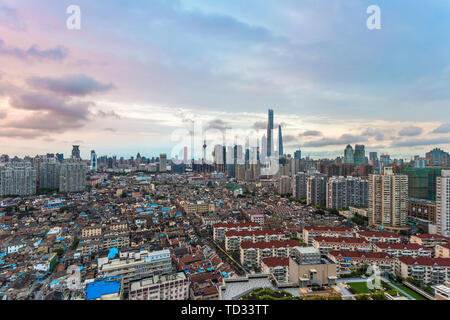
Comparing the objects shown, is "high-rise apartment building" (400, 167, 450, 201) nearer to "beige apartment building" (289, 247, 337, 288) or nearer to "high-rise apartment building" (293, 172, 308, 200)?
"high-rise apartment building" (293, 172, 308, 200)

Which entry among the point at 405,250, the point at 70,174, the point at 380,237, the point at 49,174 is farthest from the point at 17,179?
the point at 405,250

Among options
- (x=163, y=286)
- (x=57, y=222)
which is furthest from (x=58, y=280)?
(x=57, y=222)

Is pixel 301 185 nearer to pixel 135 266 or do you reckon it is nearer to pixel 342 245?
pixel 342 245

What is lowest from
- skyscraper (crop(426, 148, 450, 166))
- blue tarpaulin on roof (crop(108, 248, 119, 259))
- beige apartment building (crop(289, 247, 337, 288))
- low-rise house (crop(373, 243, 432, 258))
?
blue tarpaulin on roof (crop(108, 248, 119, 259))

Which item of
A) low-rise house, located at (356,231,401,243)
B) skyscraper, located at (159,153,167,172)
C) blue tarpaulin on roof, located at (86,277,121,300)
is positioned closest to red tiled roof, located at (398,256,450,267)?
low-rise house, located at (356,231,401,243)

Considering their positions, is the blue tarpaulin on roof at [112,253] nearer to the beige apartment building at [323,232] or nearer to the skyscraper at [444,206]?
the beige apartment building at [323,232]

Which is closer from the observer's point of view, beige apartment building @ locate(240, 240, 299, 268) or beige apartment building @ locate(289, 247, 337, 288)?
beige apartment building @ locate(289, 247, 337, 288)
